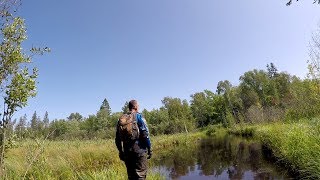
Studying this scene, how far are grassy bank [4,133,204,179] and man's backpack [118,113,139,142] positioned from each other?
1.63m

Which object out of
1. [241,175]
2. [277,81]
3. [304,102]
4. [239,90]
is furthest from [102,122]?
[241,175]

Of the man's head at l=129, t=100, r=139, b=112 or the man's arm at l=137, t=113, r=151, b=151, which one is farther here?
the man's head at l=129, t=100, r=139, b=112

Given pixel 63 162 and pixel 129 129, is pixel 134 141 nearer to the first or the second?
pixel 129 129

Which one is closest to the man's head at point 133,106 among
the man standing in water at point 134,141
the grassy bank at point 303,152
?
the man standing in water at point 134,141

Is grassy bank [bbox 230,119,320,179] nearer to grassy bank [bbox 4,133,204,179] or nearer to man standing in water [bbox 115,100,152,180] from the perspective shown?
man standing in water [bbox 115,100,152,180]

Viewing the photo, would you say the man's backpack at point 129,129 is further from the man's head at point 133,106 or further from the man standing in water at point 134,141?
the man's head at point 133,106

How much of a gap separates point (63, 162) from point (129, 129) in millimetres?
4946

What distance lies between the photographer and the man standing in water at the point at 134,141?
713 centimetres


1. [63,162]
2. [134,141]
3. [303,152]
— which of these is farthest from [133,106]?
[303,152]

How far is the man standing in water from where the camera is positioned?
7129 mm

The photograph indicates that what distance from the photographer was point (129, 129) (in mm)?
7086

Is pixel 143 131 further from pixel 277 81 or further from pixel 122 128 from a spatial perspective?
pixel 277 81

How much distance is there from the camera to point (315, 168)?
7.27 metres

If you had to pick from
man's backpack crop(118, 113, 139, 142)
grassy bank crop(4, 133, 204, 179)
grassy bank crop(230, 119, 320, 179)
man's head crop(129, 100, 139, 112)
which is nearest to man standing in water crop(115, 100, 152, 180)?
man's backpack crop(118, 113, 139, 142)
